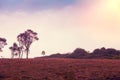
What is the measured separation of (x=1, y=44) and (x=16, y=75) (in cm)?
8108

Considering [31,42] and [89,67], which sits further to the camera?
[31,42]

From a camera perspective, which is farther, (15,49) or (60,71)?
(15,49)

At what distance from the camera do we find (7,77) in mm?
57000

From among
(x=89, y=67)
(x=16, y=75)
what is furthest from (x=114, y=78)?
(x=16, y=75)

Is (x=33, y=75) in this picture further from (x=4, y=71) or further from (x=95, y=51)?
(x=95, y=51)

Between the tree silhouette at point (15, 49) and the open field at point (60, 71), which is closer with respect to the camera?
the open field at point (60, 71)

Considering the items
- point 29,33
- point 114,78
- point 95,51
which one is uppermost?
point 29,33

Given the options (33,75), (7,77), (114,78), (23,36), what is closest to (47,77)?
(33,75)

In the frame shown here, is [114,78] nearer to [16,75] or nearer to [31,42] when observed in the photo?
[16,75]

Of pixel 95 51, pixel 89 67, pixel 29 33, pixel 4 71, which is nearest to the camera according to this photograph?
pixel 4 71

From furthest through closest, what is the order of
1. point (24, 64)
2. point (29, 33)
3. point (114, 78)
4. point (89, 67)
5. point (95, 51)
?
1. point (29, 33)
2. point (95, 51)
3. point (24, 64)
4. point (89, 67)
5. point (114, 78)

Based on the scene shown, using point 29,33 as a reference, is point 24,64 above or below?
below

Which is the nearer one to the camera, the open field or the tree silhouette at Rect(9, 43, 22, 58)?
the open field

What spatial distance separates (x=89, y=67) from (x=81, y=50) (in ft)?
208
